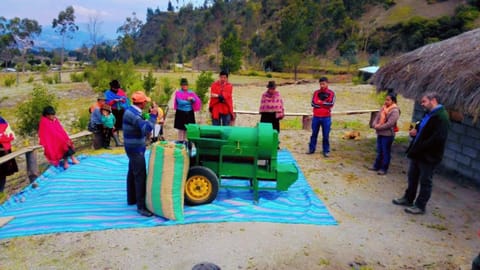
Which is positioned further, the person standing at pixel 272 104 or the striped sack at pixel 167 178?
the person standing at pixel 272 104

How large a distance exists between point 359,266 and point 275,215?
120cm

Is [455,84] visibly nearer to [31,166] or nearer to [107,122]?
[107,122]

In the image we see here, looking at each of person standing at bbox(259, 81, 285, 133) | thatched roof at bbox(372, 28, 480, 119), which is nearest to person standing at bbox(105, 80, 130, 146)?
person standing at bbox(259, 81, 285, 133)

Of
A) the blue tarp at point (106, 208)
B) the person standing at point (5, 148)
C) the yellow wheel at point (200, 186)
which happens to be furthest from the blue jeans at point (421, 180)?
the person standing at point (5, 148)

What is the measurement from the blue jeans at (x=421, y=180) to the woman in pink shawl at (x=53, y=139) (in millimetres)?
5218

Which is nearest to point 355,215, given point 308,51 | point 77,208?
point 77,208

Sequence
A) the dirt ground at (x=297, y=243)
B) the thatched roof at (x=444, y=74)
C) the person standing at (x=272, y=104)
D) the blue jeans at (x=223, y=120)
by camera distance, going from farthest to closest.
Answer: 1. the blue jeans at (x=223, y=120)
2. the person standing at (x=272, y=104)
3. the thatched roof at (x=444, y=74)
4. the dirt ground at (x=297, y=243)

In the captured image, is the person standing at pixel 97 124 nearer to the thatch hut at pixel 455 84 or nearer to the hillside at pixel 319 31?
the thatch hut at pixel 455 84

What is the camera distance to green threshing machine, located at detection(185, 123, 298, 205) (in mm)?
4699

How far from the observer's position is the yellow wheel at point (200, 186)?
4.66 meters

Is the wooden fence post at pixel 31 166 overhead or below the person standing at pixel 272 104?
below

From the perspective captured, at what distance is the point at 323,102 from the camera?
22.8 feet

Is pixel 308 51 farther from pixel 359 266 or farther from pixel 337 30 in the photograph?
pixel 359 266

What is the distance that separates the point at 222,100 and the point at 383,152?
9.91 ft
